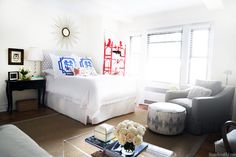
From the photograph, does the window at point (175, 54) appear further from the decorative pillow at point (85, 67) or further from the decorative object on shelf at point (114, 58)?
the decorative pillow at point (85, 67)

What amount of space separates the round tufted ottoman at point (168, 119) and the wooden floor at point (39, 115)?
439 mm

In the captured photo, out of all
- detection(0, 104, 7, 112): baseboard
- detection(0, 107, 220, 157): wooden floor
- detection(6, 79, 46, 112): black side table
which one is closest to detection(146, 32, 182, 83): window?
detection(0, 107, 220, 157): wooden floor

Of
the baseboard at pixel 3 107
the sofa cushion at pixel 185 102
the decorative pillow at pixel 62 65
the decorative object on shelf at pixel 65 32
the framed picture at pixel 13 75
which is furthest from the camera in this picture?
the decorative object on shelf at pixel 65 32

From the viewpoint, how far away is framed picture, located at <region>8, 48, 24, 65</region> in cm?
358

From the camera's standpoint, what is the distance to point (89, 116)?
2.95 m

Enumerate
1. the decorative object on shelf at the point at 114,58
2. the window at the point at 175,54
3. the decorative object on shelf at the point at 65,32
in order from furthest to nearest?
the decorative object on shelf at the point at 114,58, the decorative object on shelf at the point at 65,32, the window at the point at 175,54

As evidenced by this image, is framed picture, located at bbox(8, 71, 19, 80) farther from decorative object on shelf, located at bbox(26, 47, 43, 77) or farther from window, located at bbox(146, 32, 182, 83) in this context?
window, located at bbox(146, 32, 182, 83)

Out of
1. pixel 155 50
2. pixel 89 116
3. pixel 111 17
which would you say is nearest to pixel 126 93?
pixel 89 116

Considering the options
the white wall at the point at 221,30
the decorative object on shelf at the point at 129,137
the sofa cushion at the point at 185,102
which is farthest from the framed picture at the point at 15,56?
the white wall at the point at 221,30

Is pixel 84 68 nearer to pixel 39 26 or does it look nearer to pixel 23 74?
pixel 23 74

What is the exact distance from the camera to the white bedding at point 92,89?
114 inches

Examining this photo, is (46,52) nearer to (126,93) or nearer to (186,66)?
(126,93)

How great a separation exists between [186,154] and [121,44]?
155 inches

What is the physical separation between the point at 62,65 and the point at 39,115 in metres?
1.22
